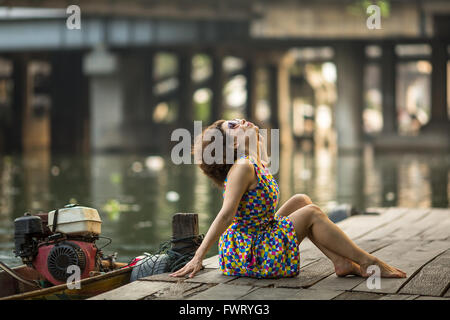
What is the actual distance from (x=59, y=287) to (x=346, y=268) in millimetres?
2089

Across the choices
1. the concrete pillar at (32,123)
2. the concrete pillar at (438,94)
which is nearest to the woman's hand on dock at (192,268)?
the concrete pillar at (438,94)

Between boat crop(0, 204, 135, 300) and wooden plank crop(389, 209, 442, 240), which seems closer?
boat crop(0, 204, 135, 300)

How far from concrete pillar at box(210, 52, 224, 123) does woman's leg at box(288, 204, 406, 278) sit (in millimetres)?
47309

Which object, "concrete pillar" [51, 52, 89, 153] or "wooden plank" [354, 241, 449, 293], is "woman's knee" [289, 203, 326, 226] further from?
"concrete pillar" [51, 52, 89, 153]

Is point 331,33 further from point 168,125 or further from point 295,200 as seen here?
point 295,200

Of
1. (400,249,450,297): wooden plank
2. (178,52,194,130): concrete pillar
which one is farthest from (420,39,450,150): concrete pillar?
(400,249,450,297): wooden plank

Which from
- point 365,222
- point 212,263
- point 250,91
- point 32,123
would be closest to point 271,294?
point 212,263

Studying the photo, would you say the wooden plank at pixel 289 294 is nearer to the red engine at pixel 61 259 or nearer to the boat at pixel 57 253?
the boat at pixel 57 253

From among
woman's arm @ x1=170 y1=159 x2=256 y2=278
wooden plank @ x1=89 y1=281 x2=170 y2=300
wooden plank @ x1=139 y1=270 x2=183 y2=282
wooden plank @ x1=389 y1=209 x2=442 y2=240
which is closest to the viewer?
wooden plank @ x1=89 y1=281 x2=170 y2=300

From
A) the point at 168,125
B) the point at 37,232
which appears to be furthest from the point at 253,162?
the point at 168,125

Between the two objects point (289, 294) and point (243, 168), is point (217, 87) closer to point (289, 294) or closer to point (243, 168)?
point (243, 168)

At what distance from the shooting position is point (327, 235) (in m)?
6.63

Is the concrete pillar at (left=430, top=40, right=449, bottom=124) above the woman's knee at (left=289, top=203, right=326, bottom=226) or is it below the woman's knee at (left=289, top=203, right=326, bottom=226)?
above

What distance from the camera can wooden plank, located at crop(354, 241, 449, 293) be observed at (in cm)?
612
